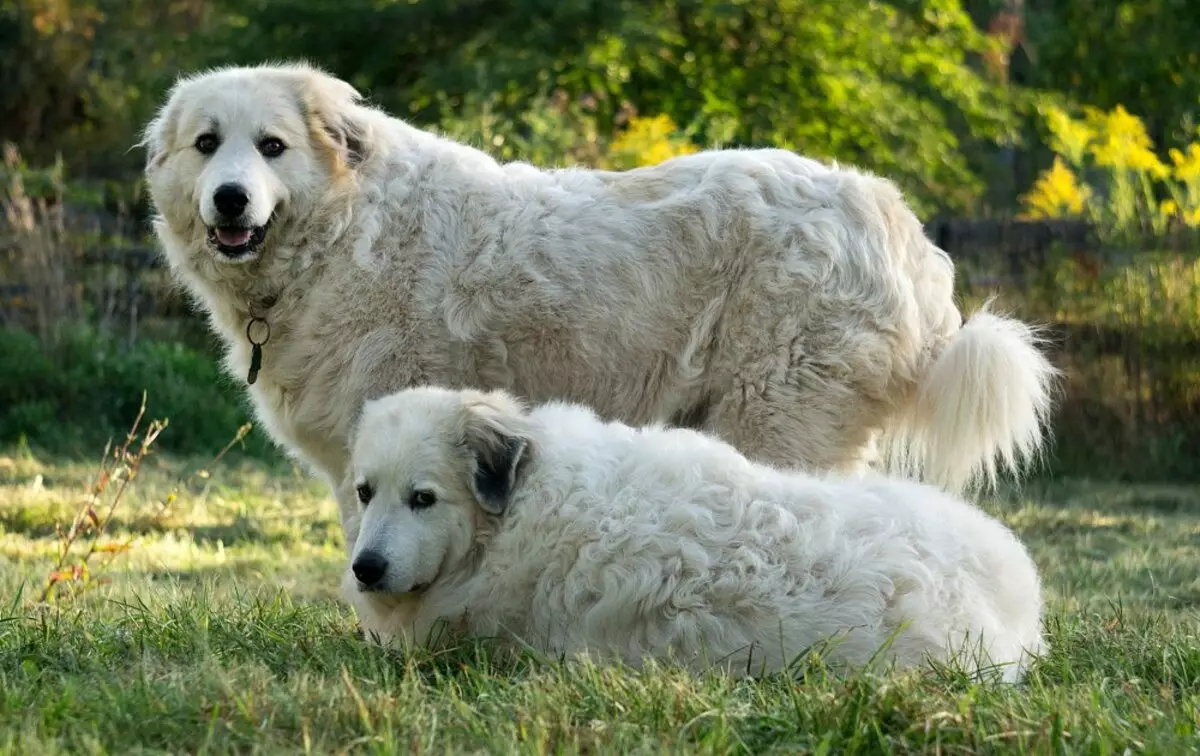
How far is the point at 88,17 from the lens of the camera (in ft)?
79.4

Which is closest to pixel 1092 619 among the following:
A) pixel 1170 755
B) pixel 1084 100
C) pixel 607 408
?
pixel 607 408

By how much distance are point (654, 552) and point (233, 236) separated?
2.09 m

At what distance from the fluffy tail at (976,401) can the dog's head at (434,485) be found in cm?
176

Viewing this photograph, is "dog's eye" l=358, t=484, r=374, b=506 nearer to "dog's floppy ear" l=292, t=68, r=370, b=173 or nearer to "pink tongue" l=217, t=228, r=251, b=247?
"pink tongue" l=217, t=228, r=251, b=247

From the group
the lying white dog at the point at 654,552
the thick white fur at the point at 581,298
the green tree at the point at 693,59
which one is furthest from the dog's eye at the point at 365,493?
the green tree at the point at 693,59

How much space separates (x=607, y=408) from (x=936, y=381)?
1.18 metres

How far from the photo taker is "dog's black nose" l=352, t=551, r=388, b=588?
4098mm

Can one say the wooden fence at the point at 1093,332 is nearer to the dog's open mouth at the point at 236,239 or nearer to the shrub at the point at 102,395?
the shrub at the point at 102,395

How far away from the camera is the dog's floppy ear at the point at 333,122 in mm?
5336

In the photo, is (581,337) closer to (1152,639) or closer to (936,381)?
(936,381)

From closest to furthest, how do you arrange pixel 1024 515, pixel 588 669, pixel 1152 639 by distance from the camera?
pixel 588 669
pixel 1152 639
pixel 1024 515

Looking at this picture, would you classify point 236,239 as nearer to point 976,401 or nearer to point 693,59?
point 976,401

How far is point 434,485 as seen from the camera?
4207mm

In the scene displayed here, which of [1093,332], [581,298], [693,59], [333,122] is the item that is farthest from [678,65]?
[581,298]
